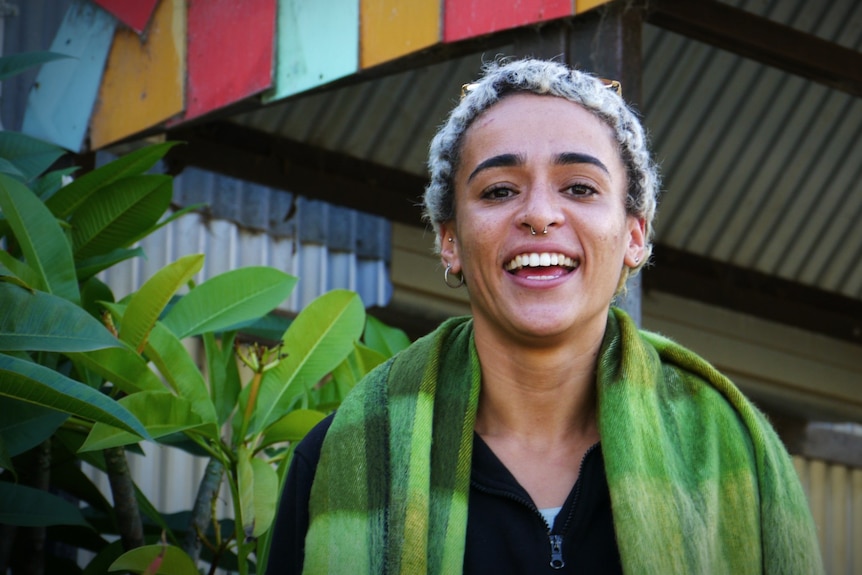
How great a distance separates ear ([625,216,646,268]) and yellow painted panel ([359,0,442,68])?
62.3 inches

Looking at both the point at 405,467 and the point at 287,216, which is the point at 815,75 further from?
the point at 405,467

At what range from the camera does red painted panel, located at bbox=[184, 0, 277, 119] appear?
4.56m

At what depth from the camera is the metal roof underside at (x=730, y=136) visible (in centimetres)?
578

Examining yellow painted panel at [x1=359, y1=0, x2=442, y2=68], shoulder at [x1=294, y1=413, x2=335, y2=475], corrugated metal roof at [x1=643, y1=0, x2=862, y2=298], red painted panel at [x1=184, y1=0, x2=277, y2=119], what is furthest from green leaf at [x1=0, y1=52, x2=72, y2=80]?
corrugated metal roof at [x1=643, y1=0, x2=862, y2=298]

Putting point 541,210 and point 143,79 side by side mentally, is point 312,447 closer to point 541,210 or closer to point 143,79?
point 541,210

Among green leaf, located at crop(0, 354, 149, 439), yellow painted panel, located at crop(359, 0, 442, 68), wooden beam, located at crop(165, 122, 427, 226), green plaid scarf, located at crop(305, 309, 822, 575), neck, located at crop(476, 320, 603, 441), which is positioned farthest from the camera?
wooden beam, located at crop(165, 122, 427, 226)

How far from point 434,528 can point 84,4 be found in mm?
3386

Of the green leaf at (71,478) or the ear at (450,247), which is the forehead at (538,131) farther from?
the green leaf at (71,478)

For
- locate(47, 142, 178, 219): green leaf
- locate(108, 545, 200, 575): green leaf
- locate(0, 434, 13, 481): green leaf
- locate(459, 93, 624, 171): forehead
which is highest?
locate(47, 142, 178, 219): green leaf

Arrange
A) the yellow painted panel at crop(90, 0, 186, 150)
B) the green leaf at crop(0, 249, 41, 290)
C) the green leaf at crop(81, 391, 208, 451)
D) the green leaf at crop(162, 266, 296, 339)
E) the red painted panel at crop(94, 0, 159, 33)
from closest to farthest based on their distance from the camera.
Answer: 1. the green leaf at crop(81, 391, 208, 451)
2. the green leaf at crop(0, 249, 41, 290)
3. the green leaf at crop(162, 266, 296, 339)
4. the yellow painted panel at crop(90, 0, 186, 150)
5. the red painted panel at crop(94, 0, 159, 33)

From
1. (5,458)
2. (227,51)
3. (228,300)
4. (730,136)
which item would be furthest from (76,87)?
(730,136)

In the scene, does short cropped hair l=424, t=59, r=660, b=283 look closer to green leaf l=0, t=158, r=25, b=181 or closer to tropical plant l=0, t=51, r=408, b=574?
tropical plant l=0, t=51, r=408, b=574

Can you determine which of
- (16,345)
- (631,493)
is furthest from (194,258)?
(631,493)

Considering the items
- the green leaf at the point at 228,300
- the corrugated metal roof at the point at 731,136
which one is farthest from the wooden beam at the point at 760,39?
the green leaf at the point at 228,300
